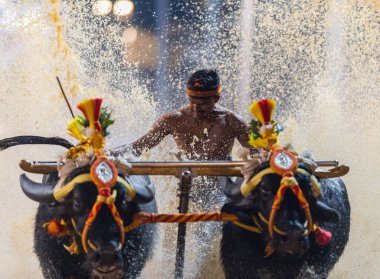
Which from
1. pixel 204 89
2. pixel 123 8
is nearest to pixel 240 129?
pixel 204 89

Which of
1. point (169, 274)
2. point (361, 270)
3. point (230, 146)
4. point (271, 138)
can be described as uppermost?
point (271, 138)

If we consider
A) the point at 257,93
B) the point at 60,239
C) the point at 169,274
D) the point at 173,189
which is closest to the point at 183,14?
the point at 257,93

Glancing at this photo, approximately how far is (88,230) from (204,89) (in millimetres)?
2302

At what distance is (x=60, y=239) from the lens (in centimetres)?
517

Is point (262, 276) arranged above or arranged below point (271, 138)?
below

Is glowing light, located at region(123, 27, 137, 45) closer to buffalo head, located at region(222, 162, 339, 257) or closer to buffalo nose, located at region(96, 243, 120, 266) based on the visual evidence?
buffalo head, located at region(222, 162, 339, 257)

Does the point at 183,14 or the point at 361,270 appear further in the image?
the point at 183,14

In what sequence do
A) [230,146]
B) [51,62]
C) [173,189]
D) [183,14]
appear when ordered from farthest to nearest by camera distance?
[183,14], [51,62], [173,189], [230,146]

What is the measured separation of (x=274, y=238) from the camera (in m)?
4.73

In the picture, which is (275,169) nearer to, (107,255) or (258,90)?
(107,255)

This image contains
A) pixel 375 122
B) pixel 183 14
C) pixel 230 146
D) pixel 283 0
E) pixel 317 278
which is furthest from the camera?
pixel 183 14

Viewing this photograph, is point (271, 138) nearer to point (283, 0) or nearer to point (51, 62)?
point (51, 62)

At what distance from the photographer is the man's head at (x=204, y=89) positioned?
655 centimetres

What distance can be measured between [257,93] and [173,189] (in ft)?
14.5
